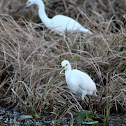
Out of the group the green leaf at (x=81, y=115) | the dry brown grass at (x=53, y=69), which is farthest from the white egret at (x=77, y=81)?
the green leaf at (x=81, y=115)

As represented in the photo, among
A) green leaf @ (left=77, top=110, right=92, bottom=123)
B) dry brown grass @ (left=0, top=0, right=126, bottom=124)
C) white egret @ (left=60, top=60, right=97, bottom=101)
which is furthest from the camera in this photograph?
dry brown grass @ (left=0, top=0, right=126, bottom=124)

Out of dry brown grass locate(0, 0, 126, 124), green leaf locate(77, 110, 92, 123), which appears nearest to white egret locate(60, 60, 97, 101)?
dry brown grass locate(0, 0, 126, 124)

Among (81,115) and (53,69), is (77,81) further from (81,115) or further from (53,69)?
(53,69)

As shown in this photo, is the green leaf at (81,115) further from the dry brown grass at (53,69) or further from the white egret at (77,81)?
the white egret at (77,81)

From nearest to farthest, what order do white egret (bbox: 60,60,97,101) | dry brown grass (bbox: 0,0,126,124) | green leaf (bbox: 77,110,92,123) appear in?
1. green leaf (bbox: 77,110,92,123)
2. white egret (bbox: 60,60,97,101)
3. dry brown grass (bbox: 0,0,126,124)

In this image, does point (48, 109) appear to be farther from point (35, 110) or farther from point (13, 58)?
point (13, 58)

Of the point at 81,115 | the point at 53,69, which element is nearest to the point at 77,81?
the point at 81,115

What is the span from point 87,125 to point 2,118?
102 centimetres

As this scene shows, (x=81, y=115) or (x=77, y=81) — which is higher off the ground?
(x=77, y=81)

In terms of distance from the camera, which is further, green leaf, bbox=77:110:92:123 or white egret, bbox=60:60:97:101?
white egret, bbox=60:60:97:101

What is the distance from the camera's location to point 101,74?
4.46 m

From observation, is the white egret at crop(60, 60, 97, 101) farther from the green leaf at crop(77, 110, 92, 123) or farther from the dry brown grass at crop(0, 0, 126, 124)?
the green leaf at crop(77, 110, 92, 123)

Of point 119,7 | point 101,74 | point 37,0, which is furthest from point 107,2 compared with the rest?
point 101,74

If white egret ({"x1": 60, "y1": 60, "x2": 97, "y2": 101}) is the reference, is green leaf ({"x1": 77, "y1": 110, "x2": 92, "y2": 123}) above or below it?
below
